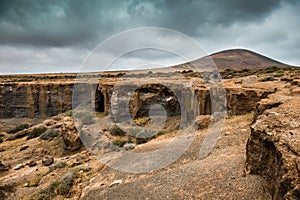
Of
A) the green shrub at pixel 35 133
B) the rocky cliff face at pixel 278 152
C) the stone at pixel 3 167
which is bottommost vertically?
the stone at pixel 3 167

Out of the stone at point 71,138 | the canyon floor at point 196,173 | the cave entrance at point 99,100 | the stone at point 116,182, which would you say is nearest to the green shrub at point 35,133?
the canyon floor at point 196,173

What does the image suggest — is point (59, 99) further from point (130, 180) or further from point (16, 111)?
point (130, 180)

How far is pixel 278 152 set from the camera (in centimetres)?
412

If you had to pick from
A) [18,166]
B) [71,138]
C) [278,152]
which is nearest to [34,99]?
[71,138]

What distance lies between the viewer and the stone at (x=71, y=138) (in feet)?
50.4

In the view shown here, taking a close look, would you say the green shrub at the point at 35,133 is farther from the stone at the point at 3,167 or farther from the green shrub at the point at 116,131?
the green shrub at the point at 116,131

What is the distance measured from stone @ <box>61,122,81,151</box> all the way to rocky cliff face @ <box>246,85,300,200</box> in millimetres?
12044

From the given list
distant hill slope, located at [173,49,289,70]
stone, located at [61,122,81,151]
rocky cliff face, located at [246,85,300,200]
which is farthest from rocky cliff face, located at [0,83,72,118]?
distant hill slope, located at [173,49,289,70]

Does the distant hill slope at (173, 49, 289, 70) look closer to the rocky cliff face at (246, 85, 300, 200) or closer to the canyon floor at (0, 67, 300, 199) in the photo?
the canyon floor at (0, 67, 300, 199)

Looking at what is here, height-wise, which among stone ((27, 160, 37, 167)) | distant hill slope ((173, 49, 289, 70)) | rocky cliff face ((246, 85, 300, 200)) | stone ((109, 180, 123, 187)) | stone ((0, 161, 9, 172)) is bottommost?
stone ((0, 161, 9, 172))

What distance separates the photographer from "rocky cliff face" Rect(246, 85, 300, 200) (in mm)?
3551

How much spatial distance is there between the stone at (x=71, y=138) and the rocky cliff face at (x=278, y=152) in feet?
39.5

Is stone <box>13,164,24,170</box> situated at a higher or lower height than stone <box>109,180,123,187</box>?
lower

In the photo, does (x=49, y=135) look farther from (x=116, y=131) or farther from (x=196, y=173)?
(x=196, y=173)
